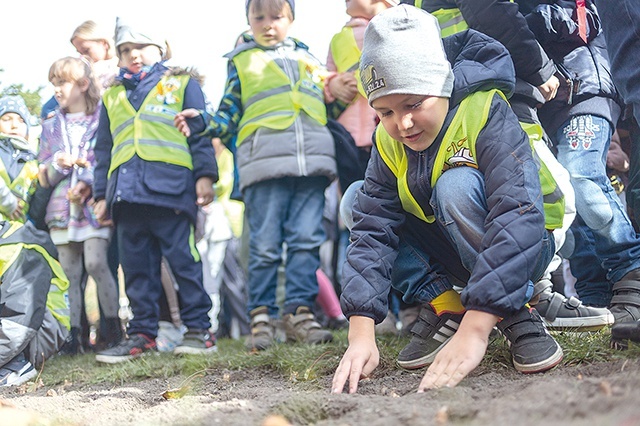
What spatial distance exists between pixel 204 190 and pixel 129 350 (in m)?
0.97

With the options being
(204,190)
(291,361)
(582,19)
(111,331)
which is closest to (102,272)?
(111,331)

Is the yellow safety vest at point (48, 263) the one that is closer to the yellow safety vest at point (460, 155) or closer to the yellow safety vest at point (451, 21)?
the yellow safety vest at point (460, 155)

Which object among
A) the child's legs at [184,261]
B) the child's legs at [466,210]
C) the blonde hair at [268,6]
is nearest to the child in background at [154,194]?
the child's legs at [184,261]

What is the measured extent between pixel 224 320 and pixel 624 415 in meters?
5.46

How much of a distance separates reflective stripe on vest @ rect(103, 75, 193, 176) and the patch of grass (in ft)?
3.74

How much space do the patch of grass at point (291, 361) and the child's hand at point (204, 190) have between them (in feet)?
3.05

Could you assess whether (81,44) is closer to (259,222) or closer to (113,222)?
(113,222)

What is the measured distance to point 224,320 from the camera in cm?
659

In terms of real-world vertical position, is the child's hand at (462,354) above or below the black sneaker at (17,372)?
above

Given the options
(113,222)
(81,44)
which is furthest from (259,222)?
(81,44)

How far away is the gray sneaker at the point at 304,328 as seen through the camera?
12.0 feet

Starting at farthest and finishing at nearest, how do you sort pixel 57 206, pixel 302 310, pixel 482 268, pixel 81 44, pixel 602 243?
pixel 81 44, pixel 57 206, pixel 302 310, pixel 602 243, pixel 482 268

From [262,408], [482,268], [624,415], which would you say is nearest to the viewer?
[624,415]

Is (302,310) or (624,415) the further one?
(302,310)
